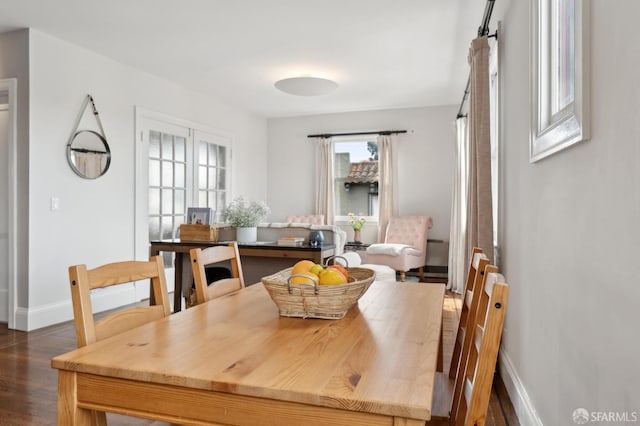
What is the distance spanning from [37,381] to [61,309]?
5.34ft

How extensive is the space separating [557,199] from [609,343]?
2.27ft

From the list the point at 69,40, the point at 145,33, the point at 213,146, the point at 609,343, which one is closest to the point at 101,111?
the point at 69,40

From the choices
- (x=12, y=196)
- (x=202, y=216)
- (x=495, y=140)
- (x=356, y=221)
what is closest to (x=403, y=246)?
(x=356, y=221)

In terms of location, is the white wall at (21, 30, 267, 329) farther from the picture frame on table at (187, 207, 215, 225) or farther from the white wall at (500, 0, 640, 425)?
the white wall at (500, 0, 640, 425)

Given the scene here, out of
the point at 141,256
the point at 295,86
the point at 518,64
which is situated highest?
the point at 295,86

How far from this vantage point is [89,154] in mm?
4523

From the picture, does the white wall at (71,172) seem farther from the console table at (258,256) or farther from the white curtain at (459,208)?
the white curtain at (459,208)

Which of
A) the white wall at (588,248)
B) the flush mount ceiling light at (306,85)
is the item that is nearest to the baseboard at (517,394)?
the white wall at (588,248)

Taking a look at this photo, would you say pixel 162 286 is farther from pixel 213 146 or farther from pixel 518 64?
pixel 213 146

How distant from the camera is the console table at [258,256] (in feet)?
11.1

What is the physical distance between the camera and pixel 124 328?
1.37 m

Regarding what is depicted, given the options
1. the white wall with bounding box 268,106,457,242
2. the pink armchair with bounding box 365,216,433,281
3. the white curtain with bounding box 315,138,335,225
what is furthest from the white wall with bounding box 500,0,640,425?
the white curtain with bounding box 315,138,335,225

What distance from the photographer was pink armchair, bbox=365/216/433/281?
597 centimetres

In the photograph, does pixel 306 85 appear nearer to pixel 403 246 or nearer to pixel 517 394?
pixel 403 246
